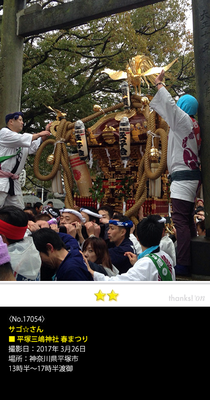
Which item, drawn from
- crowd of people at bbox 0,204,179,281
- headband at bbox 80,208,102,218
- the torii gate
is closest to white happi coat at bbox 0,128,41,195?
headband at bbox 80,208,102,218

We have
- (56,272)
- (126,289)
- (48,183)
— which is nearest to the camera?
(126,289)

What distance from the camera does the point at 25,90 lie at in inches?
372

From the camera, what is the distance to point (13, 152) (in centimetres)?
421

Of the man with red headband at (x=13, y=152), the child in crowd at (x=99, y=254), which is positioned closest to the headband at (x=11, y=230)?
the child in crowd at (x=99, y=254)

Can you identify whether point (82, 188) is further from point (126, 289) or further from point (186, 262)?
point (126, 289)

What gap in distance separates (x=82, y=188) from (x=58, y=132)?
4.83 feet

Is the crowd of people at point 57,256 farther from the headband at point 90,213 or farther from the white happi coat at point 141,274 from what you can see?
the headband at point 90,213

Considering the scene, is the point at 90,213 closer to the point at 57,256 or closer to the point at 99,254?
the point at 99,254

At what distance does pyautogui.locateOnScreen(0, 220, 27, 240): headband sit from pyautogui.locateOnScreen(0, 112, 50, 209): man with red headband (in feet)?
6.99

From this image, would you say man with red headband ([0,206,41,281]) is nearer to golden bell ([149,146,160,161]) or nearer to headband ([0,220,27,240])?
headband ([0,220,27,240])

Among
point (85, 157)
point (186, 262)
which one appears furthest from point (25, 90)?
point (186, 262)

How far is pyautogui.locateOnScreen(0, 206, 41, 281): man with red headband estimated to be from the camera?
5.98ft

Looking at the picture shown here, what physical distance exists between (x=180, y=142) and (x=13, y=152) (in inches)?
79.1

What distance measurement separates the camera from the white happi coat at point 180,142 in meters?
3.46
